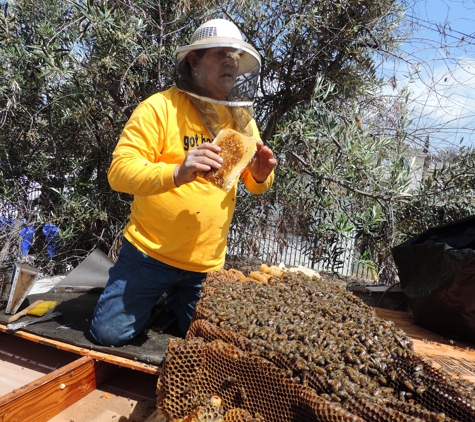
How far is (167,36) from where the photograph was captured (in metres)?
4.14

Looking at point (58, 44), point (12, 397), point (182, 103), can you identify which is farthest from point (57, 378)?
point (58, 44)

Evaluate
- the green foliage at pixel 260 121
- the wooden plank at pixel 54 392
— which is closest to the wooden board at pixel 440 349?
the green foliage at pixel 260 121

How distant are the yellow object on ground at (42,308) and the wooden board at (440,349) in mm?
2287

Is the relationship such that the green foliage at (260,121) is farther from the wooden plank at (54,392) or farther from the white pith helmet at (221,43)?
the wooden plank at (54,392)

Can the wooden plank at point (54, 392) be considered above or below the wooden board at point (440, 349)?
below

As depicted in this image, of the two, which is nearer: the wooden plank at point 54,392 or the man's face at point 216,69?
the wooden plank at point 54,392

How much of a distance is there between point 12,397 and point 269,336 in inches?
42.8

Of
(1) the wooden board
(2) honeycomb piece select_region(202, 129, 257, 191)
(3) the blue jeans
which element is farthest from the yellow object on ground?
(1) the wooden board

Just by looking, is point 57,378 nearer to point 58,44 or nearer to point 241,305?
point 241,305

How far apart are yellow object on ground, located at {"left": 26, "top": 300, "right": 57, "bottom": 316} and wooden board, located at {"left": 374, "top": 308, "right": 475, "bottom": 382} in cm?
229

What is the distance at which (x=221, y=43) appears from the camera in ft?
7.43

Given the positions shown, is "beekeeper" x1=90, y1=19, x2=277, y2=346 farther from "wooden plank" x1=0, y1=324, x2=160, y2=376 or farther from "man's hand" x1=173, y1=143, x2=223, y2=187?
"man's hand" x1=173, y1=143, x2=223, y2=187

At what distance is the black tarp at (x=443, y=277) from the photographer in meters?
2.63

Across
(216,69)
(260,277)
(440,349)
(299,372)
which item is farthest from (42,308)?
(440,349)
